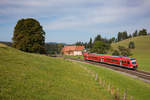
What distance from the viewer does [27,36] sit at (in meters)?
35.5

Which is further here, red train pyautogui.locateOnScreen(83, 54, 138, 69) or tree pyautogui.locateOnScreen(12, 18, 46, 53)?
tree pyautogui.locateOnScreen(12, 18, 46, 53)

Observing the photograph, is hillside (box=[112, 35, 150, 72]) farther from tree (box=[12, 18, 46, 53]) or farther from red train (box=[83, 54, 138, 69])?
tree (box=[12, 18, 46, 53])

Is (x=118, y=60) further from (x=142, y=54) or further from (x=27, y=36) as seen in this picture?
(x=142, y=54)

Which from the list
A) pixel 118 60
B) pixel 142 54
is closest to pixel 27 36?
pixel 118 60

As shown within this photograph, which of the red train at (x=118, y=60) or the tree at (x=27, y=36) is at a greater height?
the tree at (x=27, y=36)

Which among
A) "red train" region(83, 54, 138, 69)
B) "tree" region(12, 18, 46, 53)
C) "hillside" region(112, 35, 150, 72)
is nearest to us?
"red train" region(83, 54, 138, 69)

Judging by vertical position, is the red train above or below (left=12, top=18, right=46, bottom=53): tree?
below

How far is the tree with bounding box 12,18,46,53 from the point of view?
115 feet

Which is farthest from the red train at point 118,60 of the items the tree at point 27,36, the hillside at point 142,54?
the tree at point 27,36

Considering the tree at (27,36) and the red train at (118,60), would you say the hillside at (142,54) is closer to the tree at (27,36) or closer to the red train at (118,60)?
the red train at (118,60)

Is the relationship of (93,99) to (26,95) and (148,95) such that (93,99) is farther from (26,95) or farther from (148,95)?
(148,95)

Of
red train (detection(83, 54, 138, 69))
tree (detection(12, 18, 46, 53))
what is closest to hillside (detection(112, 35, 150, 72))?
red train (detection(83, 54, 138, 69))

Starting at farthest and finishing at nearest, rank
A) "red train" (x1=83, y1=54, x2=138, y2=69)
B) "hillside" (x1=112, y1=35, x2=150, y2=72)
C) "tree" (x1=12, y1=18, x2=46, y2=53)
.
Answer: "hillside" (x1=112, y1=35, x2=150, y2=72), "tree" (x1=12, y1=18, x2=46, y2=53), "red train" (x1=83, y1=54, x2=138, y2=69)

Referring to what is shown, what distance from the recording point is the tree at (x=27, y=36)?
115 feet
